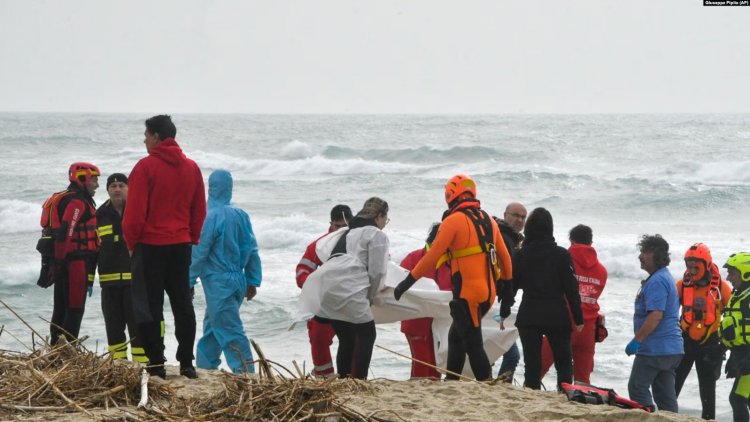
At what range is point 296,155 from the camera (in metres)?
47.3

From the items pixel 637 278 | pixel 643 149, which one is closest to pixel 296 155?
pixel 643 149

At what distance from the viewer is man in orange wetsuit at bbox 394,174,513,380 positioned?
653 centimetres

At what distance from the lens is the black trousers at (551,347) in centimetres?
684

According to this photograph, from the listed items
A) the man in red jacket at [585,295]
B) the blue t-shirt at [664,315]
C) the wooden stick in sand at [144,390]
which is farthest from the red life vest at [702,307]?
the wooden stick in sand at [144,390]

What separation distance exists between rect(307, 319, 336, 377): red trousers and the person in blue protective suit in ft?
1.72

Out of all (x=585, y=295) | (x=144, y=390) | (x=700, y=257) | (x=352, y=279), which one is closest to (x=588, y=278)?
(x=585, y=295)

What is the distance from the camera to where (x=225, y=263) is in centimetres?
739

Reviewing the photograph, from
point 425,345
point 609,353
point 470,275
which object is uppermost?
point 470,275

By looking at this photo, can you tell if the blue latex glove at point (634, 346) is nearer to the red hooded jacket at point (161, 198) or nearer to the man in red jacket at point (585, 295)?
the man in red jacket at point (585, 295)

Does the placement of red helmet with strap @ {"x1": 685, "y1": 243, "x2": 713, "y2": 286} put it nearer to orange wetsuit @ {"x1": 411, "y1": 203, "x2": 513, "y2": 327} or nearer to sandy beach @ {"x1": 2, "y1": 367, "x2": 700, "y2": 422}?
orange wetsuit @ {"x1": 411, "y1": 203, "x2": 513, "y2": 327}

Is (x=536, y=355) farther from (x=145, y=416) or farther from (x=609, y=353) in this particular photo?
(x=609, y=353)

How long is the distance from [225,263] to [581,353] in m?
2.73

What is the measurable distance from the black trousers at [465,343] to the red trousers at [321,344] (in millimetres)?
975

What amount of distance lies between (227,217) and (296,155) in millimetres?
40129
